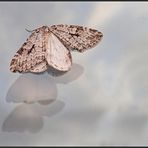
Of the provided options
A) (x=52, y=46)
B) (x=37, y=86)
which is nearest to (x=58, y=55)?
(x=52, y=46)

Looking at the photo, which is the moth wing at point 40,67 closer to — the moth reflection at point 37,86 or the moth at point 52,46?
the moth at point 52,46

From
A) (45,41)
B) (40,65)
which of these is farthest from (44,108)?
(45,41)

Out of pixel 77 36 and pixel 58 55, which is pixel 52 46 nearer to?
pixel 58 55

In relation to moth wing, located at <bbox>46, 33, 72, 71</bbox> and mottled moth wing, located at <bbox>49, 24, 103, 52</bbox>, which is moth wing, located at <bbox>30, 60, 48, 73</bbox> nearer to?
moth wing, located at <bbox>46, 33, 72, 71</bbox>

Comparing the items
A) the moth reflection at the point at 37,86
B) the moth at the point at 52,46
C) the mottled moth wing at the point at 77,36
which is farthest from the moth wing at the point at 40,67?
the mottled moth wing at the point at 77,36

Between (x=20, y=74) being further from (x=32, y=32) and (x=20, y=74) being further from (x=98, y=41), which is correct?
(x=98, y=41)

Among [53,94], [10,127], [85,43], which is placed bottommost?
[10,127]
